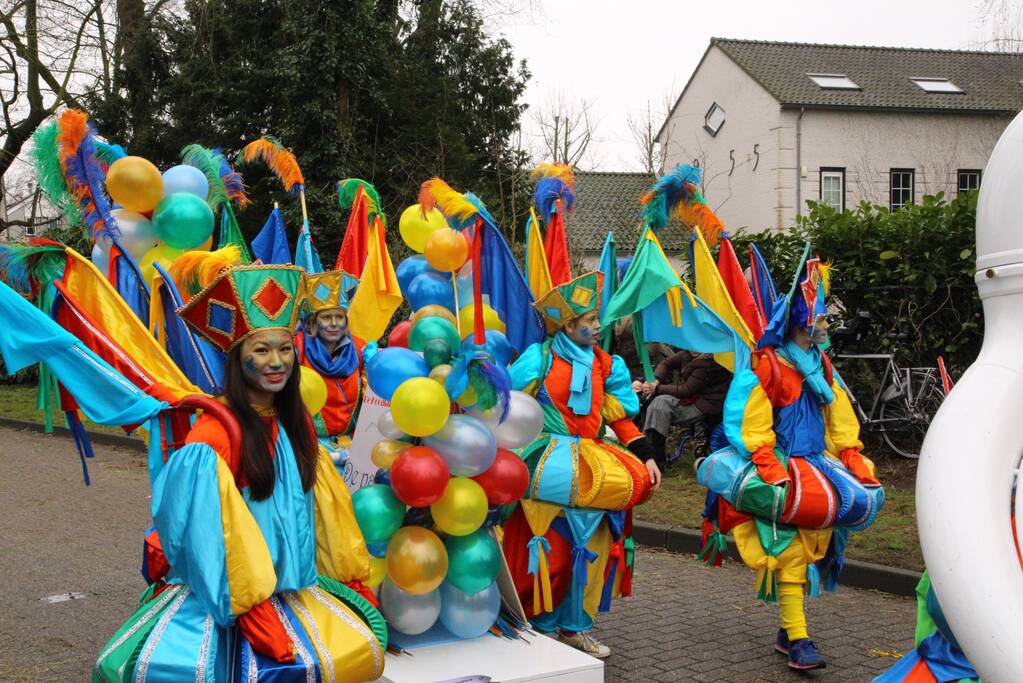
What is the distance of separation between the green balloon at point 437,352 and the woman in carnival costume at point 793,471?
168 cm

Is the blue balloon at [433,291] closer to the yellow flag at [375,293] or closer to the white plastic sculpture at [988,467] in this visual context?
the yellow flag at [375,293]

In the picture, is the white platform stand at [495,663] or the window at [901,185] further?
the window at [901,185]

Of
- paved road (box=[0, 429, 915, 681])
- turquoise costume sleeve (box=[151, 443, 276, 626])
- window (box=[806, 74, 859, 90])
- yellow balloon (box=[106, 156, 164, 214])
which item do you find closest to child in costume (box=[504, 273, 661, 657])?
paved road (box=[0, 429, 915, 681])

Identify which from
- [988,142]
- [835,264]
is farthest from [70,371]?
[988,142]

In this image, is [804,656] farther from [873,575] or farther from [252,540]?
[252,540]

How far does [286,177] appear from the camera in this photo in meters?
6.14

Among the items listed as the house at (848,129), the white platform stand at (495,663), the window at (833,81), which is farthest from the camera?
the window at (833,81)

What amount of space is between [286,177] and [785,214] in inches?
839

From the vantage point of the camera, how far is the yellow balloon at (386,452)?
4.42 metres

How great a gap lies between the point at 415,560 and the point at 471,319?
1182mm

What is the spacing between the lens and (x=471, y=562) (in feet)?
14.6

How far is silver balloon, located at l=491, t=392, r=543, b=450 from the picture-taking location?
4.60 metres

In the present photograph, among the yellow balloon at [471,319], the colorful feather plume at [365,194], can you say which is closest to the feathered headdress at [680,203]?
the yellow balloon at [471,319]

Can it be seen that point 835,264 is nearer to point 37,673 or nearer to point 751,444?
point 751,444
